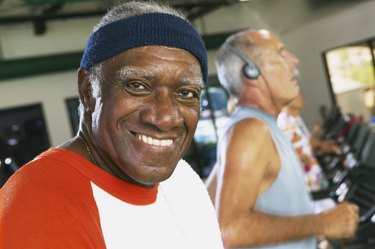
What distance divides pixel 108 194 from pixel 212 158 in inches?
396

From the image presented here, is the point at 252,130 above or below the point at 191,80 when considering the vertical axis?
below

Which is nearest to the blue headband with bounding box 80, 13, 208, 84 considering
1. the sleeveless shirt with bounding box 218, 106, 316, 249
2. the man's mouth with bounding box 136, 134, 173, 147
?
the man's mouth with bounding box 136, 134, 173, 147

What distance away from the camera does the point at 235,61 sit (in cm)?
206

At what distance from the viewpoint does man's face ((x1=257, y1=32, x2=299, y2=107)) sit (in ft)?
6.64

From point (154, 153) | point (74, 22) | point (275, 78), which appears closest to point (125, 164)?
point (154, 153)

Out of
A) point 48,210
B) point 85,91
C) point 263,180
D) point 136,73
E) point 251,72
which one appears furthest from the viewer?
point 251,72

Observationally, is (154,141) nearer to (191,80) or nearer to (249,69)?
(191,80)

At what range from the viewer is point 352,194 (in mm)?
4441

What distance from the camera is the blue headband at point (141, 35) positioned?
0.90 m

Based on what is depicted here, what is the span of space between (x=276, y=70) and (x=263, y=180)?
1.69 ft

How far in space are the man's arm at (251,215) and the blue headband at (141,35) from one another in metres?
0.78

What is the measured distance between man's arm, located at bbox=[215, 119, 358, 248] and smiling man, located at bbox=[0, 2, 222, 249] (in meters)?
0.63

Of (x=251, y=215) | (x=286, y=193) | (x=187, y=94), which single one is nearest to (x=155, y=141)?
(x=187, y=94)

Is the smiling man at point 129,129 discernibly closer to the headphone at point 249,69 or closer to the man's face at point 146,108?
the man's face at point 146,108
